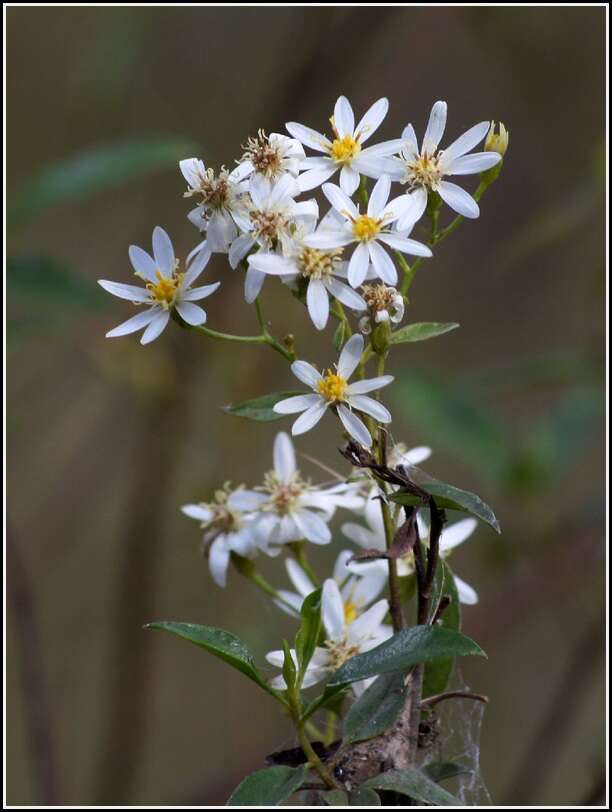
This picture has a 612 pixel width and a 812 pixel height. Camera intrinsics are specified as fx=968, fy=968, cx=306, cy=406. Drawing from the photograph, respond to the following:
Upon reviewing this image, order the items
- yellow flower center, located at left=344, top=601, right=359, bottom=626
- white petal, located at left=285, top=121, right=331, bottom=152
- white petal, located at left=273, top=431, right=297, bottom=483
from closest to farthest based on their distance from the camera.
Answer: white petal, located at left=285, top=121, right=331, bottom=152 → yellow flower center, located at left=344, top=601, right=359, bottom=626 → white petal, located at left=273, top=431, right=297, bottom=483

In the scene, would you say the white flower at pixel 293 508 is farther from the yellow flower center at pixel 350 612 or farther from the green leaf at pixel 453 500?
the green leaf at pixel 453 500

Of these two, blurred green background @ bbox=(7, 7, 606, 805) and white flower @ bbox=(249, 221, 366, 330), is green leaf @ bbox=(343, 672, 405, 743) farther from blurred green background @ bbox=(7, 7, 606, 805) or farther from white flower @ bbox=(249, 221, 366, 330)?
blurred green background @ bbox=(7, 7, 606, 805)

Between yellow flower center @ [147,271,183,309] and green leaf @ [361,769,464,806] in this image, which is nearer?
green leaf @ [361,769,464,806]

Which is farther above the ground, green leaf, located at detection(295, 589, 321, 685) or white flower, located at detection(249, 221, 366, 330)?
white flower, located at detection(249, 221, 366, 330)

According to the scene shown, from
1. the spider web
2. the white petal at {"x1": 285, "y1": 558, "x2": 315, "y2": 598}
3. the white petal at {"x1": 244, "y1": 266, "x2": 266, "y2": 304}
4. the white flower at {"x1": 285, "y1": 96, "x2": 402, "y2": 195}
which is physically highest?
the white flower at {"x1": 285, "y1": 96, "x2": 402, "y2": 195}

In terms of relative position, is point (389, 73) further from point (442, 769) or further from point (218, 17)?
point (442, 769)

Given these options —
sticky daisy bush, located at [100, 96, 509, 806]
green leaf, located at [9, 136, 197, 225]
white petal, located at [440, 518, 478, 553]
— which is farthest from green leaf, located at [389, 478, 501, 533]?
green leaf, located at [9, 136, 197, 225]

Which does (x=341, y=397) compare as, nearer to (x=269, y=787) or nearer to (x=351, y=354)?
(x=351, y=354)
